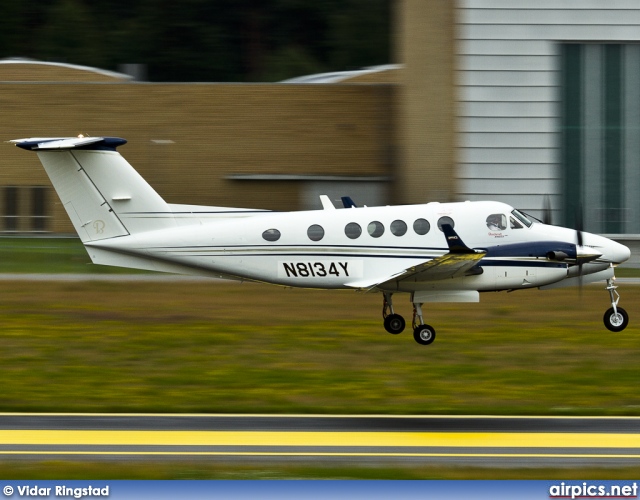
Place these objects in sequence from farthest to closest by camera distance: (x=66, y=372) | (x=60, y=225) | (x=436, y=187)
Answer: (x=60, y=225), (x=436, y=187), (x=66, y=372)

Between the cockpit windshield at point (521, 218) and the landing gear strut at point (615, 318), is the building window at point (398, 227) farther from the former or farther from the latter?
the landing gear strut at point (615, 318)

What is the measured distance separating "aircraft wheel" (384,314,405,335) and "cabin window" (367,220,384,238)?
2.29m

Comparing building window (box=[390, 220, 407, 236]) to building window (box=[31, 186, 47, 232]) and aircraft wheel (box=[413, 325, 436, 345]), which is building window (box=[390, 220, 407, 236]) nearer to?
aircraft wheel (box=[413, 325, 436, 345])

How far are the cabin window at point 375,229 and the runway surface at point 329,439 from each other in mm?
5129

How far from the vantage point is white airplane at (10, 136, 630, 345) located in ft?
68.5

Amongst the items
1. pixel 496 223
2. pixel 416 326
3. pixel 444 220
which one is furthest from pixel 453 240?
pixel 416 326

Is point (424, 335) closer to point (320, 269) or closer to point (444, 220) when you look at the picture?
point (444, 220)

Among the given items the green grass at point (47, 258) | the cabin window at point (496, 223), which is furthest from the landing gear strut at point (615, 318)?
the green grass at point (47, 258)

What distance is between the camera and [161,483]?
41.1 ft

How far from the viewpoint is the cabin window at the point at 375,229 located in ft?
69.1

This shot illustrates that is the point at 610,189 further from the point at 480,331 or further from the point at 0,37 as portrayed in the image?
the point at 0,37

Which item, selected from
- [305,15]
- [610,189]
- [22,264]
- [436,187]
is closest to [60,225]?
[22,264]

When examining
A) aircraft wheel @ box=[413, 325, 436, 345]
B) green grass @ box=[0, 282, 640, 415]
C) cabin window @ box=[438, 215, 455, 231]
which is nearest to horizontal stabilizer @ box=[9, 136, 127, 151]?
green grass @ box=[0, 282, 640, 415]

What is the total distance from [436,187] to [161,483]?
2731 centimetres
